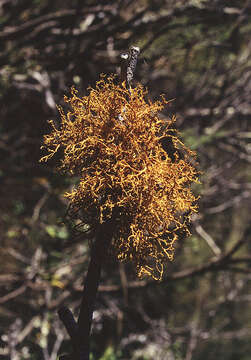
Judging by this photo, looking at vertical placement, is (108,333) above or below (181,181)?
above

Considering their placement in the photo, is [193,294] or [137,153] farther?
[193,294]

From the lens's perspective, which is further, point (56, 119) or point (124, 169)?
point (56, 119)

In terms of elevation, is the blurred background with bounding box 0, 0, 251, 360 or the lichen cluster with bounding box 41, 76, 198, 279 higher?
the blurred background with bounding box 0, 0, 251, 360

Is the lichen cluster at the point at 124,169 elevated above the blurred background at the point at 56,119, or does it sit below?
below

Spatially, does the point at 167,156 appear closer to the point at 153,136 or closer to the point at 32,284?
the point at 153,136

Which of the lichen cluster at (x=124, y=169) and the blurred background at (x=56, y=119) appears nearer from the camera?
the lichen cluster at (x=124, y=169)

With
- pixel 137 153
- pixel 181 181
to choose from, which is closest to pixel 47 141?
pixel 137 153

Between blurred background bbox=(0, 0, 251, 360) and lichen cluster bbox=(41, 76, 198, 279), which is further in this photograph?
blurred background bbox=(0, 0, 251, 360)

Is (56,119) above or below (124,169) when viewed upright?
above
